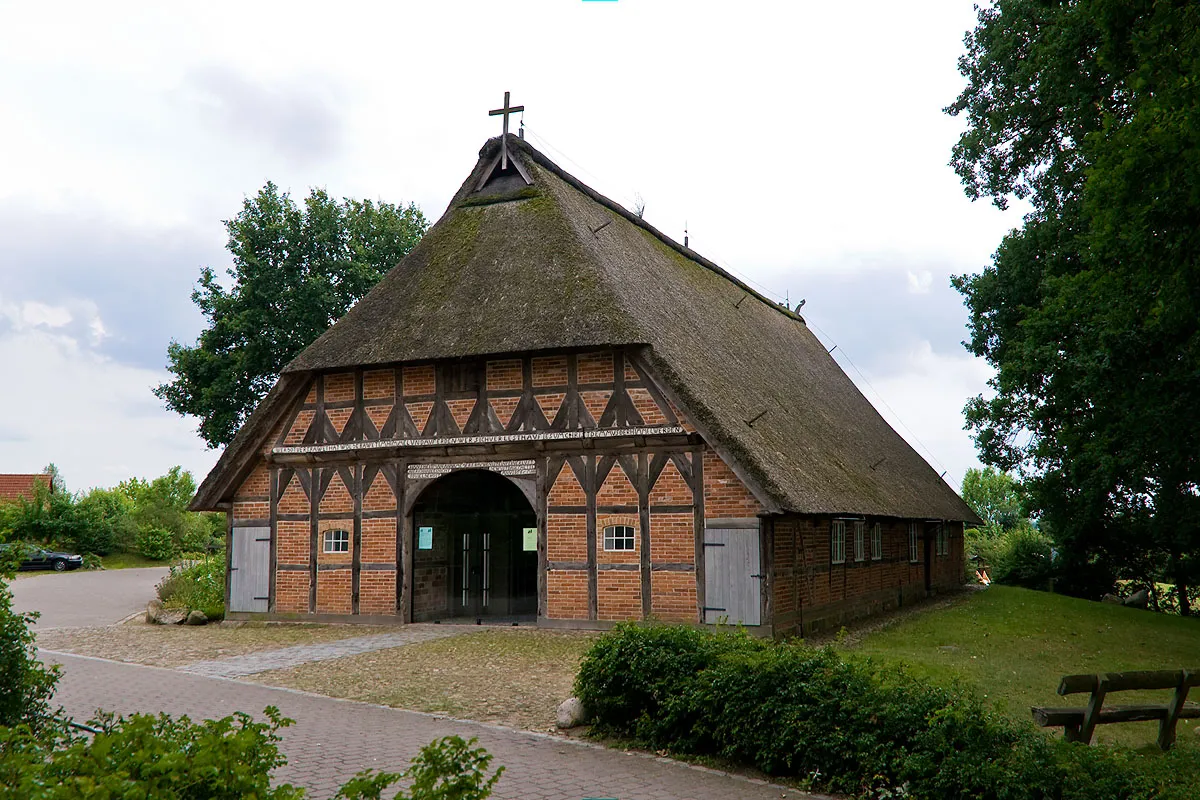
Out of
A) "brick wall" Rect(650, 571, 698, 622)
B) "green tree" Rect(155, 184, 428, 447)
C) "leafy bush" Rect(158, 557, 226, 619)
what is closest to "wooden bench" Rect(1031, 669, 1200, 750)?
"brick wall" Rect(650, 571, 698, 622)

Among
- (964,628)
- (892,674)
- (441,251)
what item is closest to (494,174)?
(441,251)

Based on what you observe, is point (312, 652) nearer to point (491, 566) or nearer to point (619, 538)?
point (619, 538)

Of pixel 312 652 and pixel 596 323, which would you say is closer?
pixel 312 652

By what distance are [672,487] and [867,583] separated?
6472 millimetres

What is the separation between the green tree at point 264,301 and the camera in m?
31.2

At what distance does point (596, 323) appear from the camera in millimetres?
15586

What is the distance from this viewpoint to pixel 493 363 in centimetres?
1686

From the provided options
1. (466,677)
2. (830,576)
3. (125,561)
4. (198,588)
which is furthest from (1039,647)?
(125,561)

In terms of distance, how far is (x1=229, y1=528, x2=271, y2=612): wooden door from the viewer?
712 inches

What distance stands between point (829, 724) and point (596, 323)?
944 centimetres

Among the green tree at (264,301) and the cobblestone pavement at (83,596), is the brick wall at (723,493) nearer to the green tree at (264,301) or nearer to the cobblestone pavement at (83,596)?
the cobblestone pavement at (83,596)

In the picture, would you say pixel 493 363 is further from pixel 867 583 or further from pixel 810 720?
pixel 810 720

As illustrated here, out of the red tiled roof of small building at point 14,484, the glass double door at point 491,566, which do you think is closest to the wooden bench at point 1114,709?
the glass double door at point 491,566

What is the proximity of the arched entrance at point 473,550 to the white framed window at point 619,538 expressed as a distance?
202 centimetres
